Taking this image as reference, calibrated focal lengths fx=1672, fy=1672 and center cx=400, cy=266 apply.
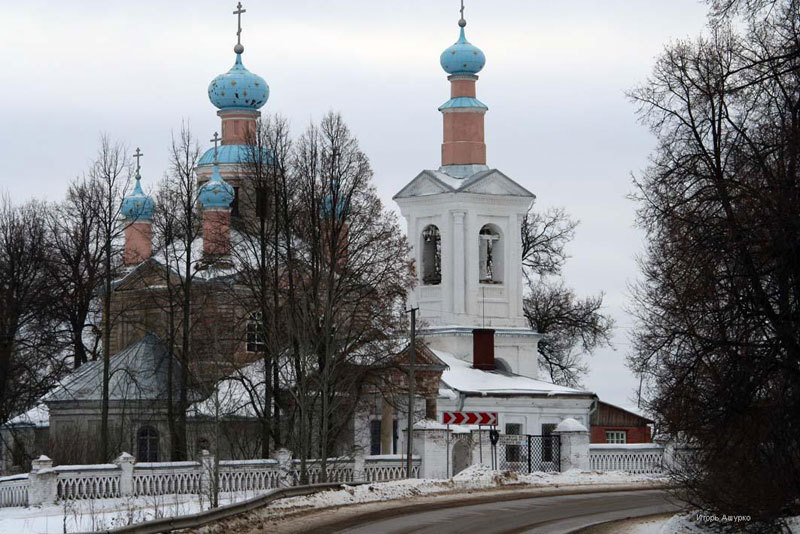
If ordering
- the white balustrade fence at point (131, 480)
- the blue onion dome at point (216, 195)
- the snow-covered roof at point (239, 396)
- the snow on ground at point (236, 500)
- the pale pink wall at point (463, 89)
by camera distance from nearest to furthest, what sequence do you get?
the snow on ground at point (236, 500), the white balustrade fence at point (131, 480), the snow-covered roof at point (239, 396), the blue onion dome at point (216, 195), the pale pink wall at point (463, 89)

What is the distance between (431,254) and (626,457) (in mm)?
17758

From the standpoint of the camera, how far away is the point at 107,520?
84.6ft

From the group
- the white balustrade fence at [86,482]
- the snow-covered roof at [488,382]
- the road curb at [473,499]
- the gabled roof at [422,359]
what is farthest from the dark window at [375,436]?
the white balustrade fence at [86,482]

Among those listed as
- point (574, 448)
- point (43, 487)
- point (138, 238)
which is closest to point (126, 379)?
point (574, 448)

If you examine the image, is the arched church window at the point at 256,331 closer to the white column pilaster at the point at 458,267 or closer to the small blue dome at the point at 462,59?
the white column pilaster at the point at 458,267

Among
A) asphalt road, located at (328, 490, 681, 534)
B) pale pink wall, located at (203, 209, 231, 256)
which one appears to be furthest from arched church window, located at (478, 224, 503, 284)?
asphalt road, located at (328, 490, 681, 534)

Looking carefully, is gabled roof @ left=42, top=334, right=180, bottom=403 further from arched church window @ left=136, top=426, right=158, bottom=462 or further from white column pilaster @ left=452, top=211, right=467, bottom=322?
white column pilaster @ left=452, top=211, right=467, bottom=322

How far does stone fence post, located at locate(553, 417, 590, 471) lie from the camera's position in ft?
125

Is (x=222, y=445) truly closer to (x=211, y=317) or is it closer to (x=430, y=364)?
(x=211, y=317)

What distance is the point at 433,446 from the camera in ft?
122

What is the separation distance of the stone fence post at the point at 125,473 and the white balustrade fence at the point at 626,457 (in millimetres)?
11633

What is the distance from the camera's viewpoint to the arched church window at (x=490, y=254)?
182 feet

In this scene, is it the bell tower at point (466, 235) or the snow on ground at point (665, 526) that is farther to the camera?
the bell tower at point (466, 235)

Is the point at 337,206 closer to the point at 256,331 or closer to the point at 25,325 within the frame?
the point at 256,331
